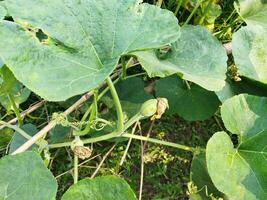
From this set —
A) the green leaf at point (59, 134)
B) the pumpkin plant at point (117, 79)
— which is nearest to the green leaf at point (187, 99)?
the pumpkin plant at point (117, 79)

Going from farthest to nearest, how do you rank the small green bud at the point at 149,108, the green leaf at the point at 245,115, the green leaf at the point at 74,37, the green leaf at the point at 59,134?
1. the green leaf at the point at 59,134
2. the green leaf at the point at 245,115
3. the small green bud at the point at 149,108
4. the green leaf at the point at 74,37

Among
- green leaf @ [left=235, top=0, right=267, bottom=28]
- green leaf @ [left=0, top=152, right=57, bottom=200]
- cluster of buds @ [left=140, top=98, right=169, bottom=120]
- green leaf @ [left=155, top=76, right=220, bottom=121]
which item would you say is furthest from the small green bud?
green leaf @ [left=235, top=0, right=267, bottom=28]

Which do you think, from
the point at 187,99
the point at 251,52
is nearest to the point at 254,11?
the point at 251,52

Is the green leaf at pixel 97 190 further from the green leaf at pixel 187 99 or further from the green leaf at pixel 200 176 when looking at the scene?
the green leaf at pixel 187 99

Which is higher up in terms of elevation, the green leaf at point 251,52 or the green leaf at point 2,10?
the green leaf at point 2,10

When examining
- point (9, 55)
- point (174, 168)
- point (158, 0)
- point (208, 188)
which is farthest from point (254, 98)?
point (9, 55)

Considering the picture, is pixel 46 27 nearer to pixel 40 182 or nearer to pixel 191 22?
pixel 40 182

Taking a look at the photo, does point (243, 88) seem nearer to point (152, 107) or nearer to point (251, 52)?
point (251, 52)

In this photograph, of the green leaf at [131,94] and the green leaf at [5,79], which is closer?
the green leaf at [5,79]
